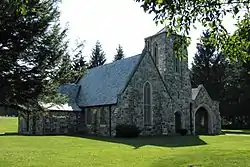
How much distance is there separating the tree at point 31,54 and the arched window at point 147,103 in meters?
18.8

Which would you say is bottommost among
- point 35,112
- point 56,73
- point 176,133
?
point 176,133

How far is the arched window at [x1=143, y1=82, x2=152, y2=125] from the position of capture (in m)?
30.0

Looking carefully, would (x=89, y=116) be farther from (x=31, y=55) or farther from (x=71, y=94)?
(x=31, y=55)

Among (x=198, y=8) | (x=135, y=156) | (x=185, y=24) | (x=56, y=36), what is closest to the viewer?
(x=185, y=24)

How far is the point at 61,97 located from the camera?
42.1 feet

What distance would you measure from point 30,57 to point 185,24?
20.0 feet

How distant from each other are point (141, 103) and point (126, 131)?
4038 millimetres

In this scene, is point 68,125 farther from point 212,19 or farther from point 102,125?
point 212,19

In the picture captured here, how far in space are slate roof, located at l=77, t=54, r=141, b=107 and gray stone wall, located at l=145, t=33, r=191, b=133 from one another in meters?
4.71

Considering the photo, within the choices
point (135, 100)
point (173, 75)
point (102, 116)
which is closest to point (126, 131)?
point (135, 100)

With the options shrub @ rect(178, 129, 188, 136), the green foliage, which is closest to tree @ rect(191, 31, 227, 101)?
shrub @ rect(178, 129, 188, 136)

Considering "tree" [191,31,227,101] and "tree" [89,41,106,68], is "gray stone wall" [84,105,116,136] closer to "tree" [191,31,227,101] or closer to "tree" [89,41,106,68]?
"tree" [191,31,227,101]

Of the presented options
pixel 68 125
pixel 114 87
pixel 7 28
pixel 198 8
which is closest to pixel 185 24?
pixel 198 8

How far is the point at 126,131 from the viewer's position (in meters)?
26.5
